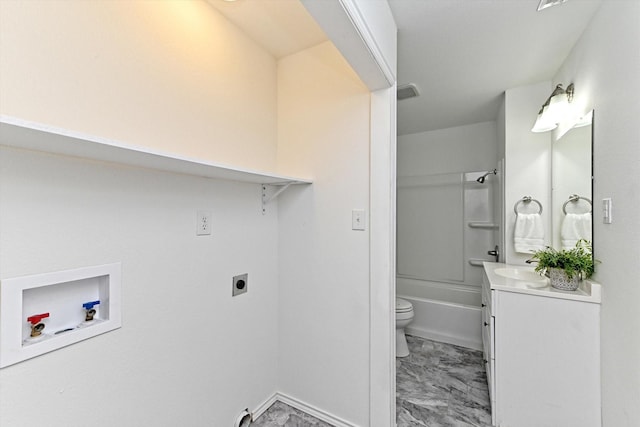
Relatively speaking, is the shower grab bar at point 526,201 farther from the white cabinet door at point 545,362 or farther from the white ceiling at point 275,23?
the white ceiling at point 275,23

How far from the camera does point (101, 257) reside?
977 millimetres

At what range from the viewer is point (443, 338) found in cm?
271

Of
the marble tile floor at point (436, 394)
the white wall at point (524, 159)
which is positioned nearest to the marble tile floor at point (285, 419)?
the marble tile floor at point (436, 394)

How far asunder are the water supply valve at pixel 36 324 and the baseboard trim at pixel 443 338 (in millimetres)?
2895

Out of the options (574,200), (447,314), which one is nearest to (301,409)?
(447,314)

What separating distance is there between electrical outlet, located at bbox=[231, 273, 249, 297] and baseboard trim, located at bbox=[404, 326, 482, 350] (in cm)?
209

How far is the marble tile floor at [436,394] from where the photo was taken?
1633 millimetres

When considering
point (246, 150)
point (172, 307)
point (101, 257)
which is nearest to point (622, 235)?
point (246, 150)

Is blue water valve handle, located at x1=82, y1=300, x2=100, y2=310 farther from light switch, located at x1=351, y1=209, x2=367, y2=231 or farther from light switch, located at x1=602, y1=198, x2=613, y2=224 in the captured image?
light switch, located at x1=602, y1=198, x2=613, y2=224

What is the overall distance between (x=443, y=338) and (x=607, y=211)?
6.32 ft

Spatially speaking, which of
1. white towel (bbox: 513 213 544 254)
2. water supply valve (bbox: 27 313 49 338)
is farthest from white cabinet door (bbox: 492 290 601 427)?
water supply valve (bbox: 27 313 49 338)

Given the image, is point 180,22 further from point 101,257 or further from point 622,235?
point 622,235

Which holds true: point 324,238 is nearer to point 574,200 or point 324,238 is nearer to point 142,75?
point 142,75

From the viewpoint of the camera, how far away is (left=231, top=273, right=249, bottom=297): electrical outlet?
4.98 feet
